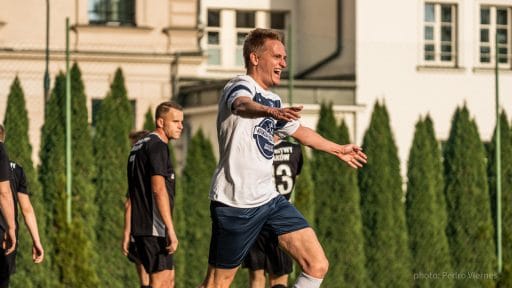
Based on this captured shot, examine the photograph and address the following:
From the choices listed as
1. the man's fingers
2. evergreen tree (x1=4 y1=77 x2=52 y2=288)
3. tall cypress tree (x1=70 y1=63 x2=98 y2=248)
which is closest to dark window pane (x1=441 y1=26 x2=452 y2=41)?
tall cypress tree (x1=70 y1=63 x2=98 y2=248)

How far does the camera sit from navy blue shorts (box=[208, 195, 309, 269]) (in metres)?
11.6

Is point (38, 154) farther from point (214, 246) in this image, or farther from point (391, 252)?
point (214, 246)

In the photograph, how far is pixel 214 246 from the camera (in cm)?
1181

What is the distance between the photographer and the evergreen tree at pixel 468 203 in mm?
26219

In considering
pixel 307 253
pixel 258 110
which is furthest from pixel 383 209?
pixel 258 110

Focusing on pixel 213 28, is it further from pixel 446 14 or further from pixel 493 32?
pixel 493 32

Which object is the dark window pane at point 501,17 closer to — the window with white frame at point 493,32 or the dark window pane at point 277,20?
the window with white frame at point 493,32

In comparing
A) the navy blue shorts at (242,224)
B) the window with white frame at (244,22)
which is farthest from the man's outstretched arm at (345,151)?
the window with white frame at (244,22)

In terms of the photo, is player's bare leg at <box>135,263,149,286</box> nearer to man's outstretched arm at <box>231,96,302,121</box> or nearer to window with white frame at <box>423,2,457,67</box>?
man's outstretched arm at <box>231,96,302,121</box>

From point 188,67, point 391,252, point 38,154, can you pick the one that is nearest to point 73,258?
point 38,154

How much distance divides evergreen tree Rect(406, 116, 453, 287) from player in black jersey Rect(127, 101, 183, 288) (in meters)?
11.5

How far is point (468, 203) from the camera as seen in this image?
26.4 m

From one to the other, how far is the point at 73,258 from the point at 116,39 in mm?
8258

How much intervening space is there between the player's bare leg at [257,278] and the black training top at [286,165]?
1.21m
